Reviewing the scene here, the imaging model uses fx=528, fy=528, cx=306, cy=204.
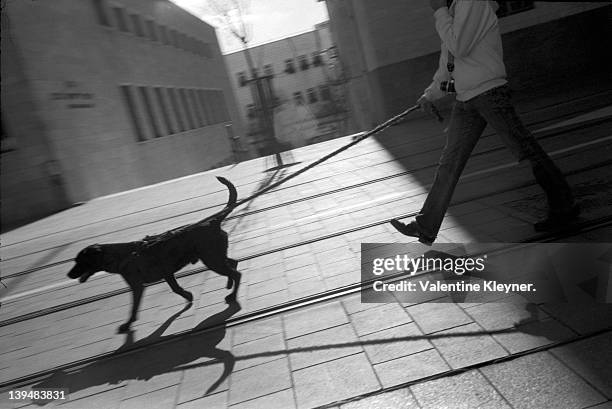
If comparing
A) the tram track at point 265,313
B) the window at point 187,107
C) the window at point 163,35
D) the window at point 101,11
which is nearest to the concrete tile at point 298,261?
the tram track at point 265,313

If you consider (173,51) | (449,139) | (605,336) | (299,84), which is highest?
(173,51)

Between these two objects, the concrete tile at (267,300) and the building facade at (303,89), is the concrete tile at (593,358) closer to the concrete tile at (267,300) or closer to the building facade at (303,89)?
the concrete tile at (267,300)

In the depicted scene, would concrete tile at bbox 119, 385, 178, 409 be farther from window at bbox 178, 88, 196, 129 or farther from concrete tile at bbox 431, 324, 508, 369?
window at bbox 178, 88, 196, 129

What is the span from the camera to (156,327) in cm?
443

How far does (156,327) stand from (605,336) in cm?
330

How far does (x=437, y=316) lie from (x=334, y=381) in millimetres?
842

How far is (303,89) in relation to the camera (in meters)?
36.9

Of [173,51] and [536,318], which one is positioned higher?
[173,51]

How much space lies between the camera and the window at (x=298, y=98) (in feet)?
110

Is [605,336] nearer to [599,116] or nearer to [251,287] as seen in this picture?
[251,287]

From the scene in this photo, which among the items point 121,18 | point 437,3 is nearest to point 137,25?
point 121,18

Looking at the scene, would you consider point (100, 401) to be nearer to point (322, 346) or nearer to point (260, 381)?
point (260, 381)

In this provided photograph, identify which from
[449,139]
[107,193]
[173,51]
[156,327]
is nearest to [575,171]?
Answer: [449,139]

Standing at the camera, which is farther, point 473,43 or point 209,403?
point 473,43
